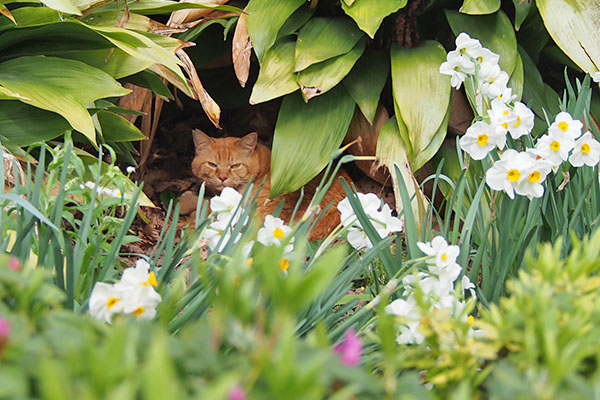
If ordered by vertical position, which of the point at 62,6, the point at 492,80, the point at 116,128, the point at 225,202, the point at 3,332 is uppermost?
the point at 3,332

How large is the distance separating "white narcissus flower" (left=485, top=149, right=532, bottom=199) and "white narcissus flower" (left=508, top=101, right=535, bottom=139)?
173 millimetres

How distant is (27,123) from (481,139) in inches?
63.2

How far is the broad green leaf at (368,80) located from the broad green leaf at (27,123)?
1196mm

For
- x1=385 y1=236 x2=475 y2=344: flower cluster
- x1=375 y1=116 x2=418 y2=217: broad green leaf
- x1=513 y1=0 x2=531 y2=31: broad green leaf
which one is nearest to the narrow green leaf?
x1=513 y1=0 x2=531 y2=31: broad green leaf

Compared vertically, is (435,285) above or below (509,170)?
below

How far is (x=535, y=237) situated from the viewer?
5.59 feet

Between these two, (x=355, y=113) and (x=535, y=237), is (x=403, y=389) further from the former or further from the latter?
(x=355, y=113)

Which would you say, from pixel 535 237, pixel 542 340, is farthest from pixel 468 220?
pixel 542 340

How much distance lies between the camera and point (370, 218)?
1536mm

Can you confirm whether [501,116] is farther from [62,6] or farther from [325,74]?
[62,6]

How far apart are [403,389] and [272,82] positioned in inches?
81.9

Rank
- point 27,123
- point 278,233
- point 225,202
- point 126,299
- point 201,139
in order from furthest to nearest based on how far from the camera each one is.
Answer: point 201,139 < point 27,123 < point 225,202 < point 278,233 < point 126,299

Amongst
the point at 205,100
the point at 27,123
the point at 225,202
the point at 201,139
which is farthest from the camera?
the point at 201,139

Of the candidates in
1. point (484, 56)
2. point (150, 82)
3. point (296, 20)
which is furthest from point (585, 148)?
point (150, 82)
